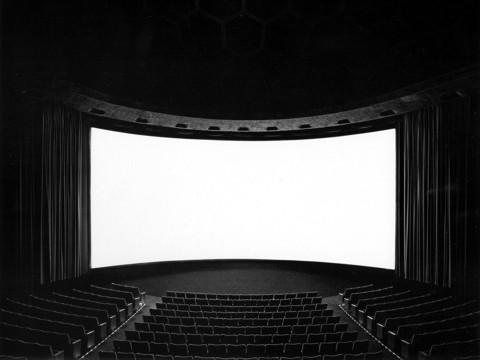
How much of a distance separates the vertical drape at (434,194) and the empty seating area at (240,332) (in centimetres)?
314

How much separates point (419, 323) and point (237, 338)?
2825 mm

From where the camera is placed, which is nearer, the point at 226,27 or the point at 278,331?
the point at 278,331

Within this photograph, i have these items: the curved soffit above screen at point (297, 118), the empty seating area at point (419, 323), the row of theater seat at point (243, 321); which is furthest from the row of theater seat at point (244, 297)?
the curved soffit above screen at point (297, 118)

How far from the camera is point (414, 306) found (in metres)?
6.68

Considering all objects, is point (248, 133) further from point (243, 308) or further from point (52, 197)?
point (243, 308)

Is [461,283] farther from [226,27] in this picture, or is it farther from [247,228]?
[226,27]

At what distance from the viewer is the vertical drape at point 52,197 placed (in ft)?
26.2

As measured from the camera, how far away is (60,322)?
5746mm

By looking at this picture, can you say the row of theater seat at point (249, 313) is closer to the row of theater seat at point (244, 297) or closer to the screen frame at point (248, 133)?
the row of theater seat at point (244, 297)

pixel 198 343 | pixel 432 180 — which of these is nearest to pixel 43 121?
pixel 198 343

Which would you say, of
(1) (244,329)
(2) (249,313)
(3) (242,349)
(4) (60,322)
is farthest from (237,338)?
(4) (60,322)

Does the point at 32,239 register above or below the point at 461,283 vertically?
above

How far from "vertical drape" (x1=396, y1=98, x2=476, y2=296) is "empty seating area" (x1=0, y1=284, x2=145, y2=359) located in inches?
263

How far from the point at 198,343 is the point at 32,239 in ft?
15.8
